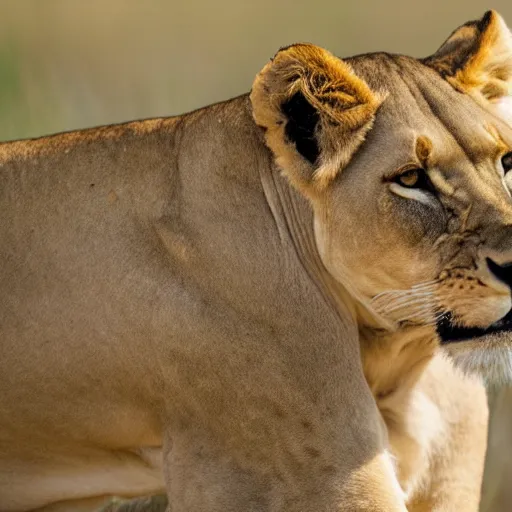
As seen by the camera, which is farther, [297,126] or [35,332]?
[35,332]

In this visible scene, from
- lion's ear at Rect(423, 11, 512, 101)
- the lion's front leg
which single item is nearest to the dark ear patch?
lion's ear at Rect(423, 11, 512, 101)

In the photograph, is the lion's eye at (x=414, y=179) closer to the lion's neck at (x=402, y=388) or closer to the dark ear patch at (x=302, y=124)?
the dark ear patch at (x=302, y=124)

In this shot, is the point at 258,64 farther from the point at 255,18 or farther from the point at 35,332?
the point at 35,332

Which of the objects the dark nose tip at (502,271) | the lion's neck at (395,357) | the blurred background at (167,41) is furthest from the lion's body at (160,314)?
the blurred background at (167,41)

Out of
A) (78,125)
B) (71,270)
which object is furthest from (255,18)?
(71,270)

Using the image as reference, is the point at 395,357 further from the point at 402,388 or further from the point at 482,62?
the point at 482,62

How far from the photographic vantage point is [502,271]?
4551mm

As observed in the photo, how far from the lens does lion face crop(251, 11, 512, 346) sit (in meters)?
4.64

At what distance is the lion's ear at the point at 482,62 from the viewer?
5.05 m

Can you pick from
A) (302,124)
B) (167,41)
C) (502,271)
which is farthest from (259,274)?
(167,41)

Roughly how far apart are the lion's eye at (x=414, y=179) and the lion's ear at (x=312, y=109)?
18 cm

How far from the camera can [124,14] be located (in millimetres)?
10977

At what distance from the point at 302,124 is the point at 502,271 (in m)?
0.79

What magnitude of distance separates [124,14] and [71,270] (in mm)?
6093
